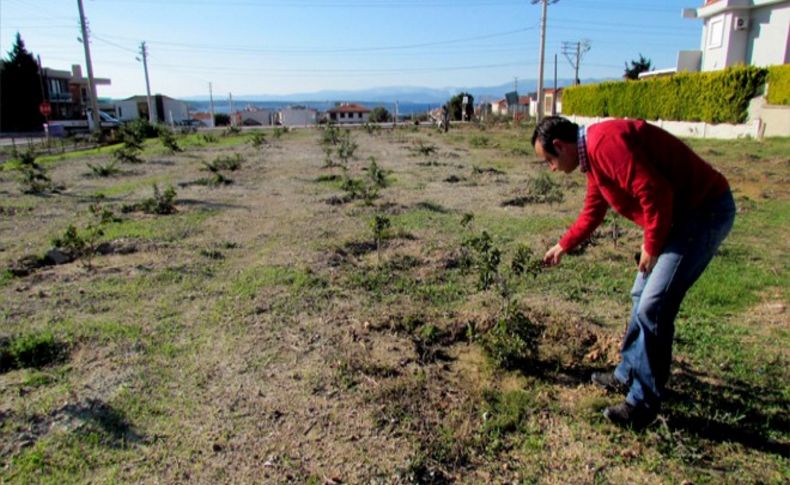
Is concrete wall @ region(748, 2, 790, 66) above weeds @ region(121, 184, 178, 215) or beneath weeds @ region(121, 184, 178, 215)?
above

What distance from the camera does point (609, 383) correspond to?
302cm

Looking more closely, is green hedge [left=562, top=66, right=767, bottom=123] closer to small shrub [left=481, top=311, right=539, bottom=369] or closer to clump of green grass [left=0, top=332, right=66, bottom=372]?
small shrub [left=481, top=311, right=539, bottom=369]

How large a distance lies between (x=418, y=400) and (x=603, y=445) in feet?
3.15

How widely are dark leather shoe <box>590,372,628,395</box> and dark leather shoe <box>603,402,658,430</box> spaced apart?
311 millimetres

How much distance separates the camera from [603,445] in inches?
101

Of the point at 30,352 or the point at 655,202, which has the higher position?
the point at 655,202

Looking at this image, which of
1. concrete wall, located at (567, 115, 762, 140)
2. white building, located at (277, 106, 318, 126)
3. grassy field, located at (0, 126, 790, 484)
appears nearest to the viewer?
grassy field, located at (0, 126, 790, 484)

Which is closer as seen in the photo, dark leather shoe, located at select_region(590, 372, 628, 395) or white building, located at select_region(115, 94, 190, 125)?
dark leather shoe, located at select_region(590, 372, 628, 395)

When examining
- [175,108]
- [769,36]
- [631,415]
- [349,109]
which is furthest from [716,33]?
[349,109]

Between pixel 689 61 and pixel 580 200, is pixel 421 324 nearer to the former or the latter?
pixel 580 200

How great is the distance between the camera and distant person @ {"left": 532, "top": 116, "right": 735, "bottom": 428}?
88.5 inches

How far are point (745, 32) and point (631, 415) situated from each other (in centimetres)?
3116

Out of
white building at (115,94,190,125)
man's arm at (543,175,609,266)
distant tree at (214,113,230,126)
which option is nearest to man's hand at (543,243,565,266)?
man's arm at (543,175,609,266)

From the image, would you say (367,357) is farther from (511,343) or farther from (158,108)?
(158,108)
